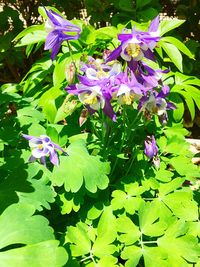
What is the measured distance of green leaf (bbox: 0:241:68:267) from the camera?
1006 mm

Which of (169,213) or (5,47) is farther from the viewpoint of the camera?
(5,47)

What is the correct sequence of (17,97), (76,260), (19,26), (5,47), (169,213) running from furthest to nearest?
1. (19,26)
2. (5,47)
3. (17,97)
4. (169,213)
5. (76,260)

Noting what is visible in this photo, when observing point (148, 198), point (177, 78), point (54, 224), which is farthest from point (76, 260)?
point (177, 78)

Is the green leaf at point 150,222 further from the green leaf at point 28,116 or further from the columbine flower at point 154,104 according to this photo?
the green leaf at point 28,116

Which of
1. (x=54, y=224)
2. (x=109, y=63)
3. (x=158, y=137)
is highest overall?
(x=109, y=63)

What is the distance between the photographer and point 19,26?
3227 mm

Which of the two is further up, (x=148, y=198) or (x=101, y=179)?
(x=101, y=179)

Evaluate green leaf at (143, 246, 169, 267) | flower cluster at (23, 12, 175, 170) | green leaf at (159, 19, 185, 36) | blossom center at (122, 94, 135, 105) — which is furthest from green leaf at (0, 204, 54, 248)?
green leaf at (159, 19, 185, 36)

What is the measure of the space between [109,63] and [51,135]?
362mm

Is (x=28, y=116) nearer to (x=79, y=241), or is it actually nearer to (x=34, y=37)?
(x=34, y=37)

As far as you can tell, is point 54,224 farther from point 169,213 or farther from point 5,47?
point 5,47

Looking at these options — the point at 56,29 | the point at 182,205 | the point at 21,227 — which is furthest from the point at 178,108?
the point at 21,227

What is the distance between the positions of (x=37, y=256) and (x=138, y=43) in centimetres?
70

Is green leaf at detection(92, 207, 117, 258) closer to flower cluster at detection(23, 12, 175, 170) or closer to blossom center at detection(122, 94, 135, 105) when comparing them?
flower cluster at detection(23, 12, 175, 170)
